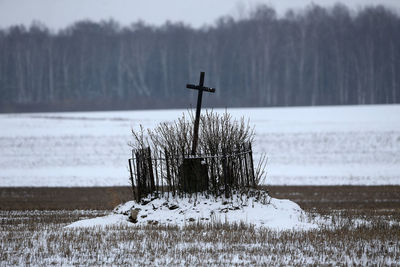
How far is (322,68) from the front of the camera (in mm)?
86625

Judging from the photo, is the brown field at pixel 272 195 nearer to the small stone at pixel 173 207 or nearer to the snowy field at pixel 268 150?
the snowy field at pixel 268 150

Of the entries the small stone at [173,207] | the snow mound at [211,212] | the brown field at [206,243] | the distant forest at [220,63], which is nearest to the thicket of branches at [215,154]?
the snow mound at [211,212]

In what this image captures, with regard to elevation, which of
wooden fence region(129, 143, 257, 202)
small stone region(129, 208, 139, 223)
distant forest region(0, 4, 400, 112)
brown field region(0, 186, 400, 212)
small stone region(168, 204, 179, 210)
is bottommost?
brown field region(0, 186, 400, 212)

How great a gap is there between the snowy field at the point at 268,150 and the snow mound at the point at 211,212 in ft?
31.4

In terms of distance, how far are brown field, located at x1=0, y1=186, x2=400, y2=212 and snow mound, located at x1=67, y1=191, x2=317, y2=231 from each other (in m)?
3.09

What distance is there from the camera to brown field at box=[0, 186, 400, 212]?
19.5 meters

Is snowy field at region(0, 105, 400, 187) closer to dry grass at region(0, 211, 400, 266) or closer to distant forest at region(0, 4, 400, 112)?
dry grass at region(0, 211, 400, 266)

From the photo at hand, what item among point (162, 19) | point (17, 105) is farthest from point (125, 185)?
point (162, 19)

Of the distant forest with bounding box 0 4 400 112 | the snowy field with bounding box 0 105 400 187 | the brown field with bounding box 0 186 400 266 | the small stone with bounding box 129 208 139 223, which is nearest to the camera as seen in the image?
the brown field with bounding box 0 186 400 266


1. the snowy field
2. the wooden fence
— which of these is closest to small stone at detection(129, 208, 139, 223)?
the wooden fence

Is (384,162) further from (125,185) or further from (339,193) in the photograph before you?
(125,185)

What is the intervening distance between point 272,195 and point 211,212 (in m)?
7.82

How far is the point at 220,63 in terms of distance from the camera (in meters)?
88.9

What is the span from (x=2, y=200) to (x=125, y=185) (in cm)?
615
